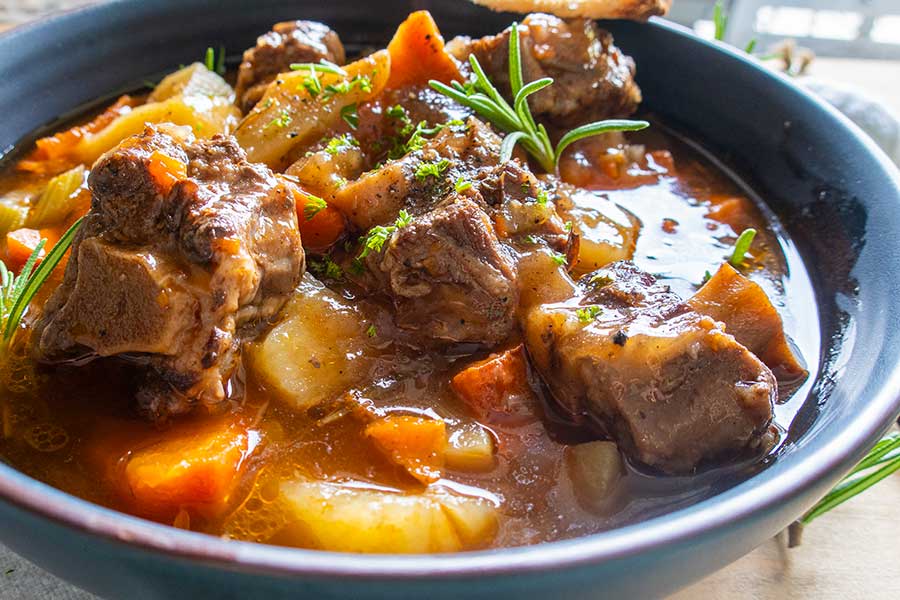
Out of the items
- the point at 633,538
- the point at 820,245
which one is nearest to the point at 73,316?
the point at 633,538

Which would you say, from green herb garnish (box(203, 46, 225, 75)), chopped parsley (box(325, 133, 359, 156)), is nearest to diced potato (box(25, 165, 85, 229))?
green herb garnish (box(203, 46, 225, 75))

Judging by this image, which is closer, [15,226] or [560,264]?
[560,264]

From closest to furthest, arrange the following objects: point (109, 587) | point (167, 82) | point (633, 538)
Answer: point (633, 538) < point (109, 587) < point (167, 82)

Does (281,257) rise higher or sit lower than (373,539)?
higher

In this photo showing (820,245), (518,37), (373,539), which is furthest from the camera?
(518,37)

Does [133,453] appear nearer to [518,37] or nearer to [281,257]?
[281,257]

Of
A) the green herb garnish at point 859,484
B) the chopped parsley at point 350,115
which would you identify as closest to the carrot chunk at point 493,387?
the green herb garnish at point 859,484

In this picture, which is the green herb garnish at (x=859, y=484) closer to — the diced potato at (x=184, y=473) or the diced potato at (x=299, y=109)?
the diced potato at (x=184, y=473)
